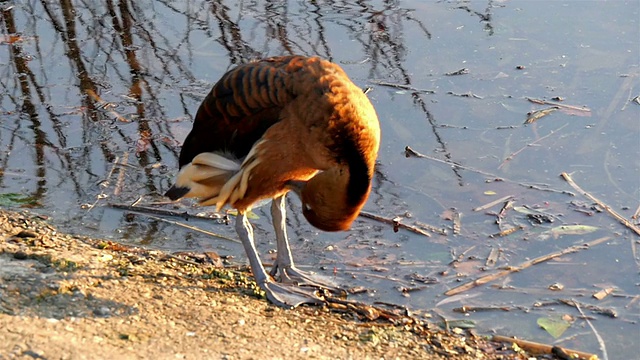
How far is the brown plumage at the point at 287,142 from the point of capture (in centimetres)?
527

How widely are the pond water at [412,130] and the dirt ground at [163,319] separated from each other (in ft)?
1.63

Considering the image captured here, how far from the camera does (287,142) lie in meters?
5.42

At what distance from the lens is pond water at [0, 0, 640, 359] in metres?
6.19

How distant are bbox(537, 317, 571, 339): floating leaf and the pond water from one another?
0.12ft

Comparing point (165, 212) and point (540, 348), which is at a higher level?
point (165, 212)

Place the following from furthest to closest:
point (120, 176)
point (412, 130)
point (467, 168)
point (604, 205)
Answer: point (412, 130)
point (467, 168)
point (120, 176)
point (604, 205)

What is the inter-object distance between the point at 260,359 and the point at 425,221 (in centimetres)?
236

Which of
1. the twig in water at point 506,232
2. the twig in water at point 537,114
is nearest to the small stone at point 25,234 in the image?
the twig in water at point 506,232

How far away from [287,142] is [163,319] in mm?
1184

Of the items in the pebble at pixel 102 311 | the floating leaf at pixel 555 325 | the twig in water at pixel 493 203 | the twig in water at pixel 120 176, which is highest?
the pebble at pixel 102 311

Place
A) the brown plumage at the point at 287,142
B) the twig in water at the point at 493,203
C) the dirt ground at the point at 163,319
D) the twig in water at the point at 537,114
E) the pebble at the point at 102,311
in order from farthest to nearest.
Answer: the twig in water at the point at 537,114
the twig in water at the point at 493,203
the brown plumage at the point at 287,142
the pebble at the point at 102,311
the dirt ground at the point at 163,319

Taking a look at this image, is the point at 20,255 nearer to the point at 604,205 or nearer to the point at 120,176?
the point at 120,176

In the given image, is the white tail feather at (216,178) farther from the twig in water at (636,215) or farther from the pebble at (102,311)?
the twig in water at (636,215)

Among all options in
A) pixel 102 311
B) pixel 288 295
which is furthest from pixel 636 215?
pixel 102 311
